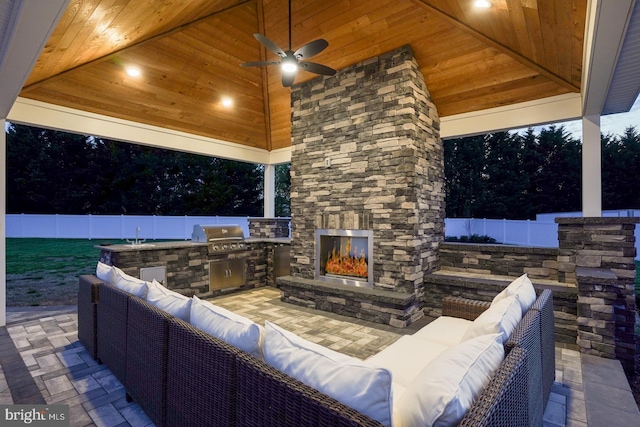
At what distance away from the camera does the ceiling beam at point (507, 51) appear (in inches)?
155

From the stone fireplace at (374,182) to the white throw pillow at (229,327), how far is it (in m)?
2.79

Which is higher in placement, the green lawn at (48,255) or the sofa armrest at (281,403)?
the sofa armrest at (281,403)

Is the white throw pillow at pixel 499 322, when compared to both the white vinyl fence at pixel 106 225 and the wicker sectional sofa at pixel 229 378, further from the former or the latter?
the white vinyl fence at pixel 106 225

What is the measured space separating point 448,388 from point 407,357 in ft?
3.69

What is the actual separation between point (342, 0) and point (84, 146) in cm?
1599

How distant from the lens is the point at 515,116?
15.1 ft

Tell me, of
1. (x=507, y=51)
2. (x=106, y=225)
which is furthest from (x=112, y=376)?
(x=106, y=225)

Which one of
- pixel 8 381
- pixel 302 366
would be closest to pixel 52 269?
pixel 8 381

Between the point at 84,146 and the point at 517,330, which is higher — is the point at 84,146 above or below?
above

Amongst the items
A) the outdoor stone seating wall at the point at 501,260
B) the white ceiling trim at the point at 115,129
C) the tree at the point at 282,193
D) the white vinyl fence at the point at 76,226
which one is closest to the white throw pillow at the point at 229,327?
the outdoor stone seating wall at the point at 501,260

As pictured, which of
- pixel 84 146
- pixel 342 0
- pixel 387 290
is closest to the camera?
pixel 342 0

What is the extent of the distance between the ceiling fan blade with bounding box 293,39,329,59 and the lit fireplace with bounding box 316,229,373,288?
2452mm

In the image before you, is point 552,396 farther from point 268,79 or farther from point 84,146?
point 84,146

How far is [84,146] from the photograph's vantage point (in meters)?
15.4
